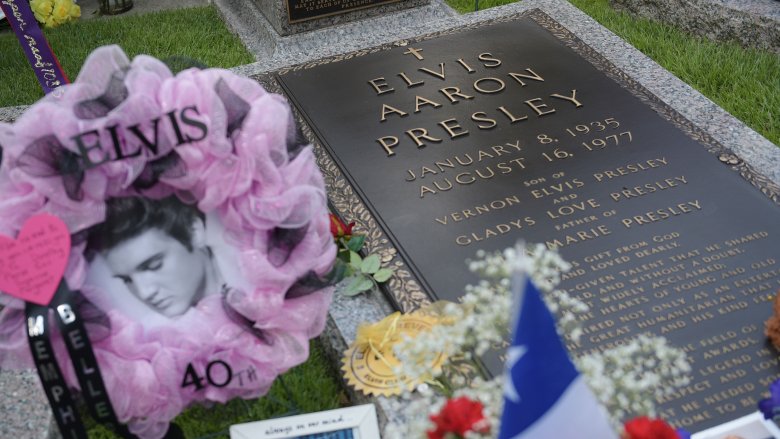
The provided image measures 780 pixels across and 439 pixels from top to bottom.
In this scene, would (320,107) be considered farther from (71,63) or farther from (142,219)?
(71,63)

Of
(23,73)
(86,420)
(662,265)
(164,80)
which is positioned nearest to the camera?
(164,80)

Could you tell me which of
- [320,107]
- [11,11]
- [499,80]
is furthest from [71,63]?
[499,80]

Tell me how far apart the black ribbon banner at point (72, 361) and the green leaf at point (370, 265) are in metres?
0.95

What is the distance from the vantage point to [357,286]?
252 cm

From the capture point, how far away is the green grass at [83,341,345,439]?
2.36m

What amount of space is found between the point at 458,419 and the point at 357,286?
45.5 inches

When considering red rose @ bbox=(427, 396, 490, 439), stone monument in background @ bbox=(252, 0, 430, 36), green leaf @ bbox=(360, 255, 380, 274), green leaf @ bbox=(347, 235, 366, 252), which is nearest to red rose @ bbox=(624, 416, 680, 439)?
red rose @ bbox=(427, 396, 490, 439)

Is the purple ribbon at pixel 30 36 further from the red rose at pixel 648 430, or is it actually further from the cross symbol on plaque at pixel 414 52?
the red rose at pixel 648 430

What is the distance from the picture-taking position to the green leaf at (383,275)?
2.53m

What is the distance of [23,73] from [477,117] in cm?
288

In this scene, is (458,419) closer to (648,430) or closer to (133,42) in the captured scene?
(648,430)

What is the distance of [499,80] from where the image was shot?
11.3ft

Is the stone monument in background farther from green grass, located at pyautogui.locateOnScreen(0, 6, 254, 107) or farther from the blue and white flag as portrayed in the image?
the blue and white flag

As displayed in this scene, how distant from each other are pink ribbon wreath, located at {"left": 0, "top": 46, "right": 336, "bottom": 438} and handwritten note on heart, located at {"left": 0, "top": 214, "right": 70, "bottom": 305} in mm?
50
